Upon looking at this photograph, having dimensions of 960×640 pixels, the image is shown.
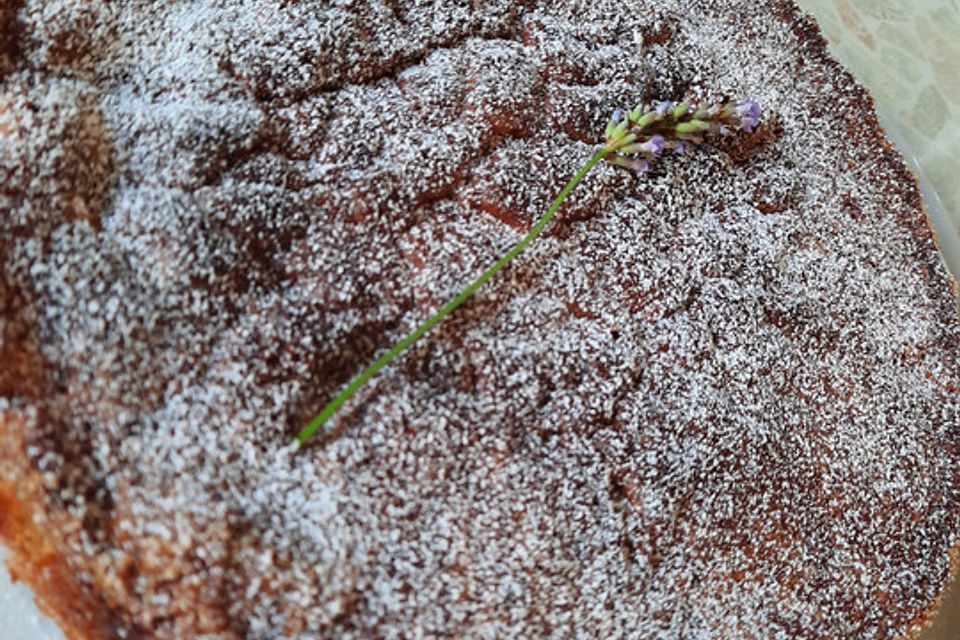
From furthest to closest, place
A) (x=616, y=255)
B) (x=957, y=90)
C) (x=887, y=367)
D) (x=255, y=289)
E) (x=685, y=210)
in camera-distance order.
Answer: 1. (x=957, y=90)
2. (x=887, y=367)
3. (x=685, y=210)
4. (x=616, y=255)
5. (x=255, y=289)

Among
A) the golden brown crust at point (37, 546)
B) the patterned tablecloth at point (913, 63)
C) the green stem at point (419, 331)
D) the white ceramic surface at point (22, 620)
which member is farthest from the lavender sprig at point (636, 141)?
the patterned tablecloth at point (913, 63)

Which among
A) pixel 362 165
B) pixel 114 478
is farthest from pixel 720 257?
pixel 114 478

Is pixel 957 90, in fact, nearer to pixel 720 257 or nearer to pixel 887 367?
pixel 887 367

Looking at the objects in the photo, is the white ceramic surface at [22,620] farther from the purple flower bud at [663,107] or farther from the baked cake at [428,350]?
the purple flower bud at [663,107]

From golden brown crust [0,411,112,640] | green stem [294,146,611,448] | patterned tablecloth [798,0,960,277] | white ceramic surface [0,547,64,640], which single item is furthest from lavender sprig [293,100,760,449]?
patterned tablecloth [798,0,960,277]

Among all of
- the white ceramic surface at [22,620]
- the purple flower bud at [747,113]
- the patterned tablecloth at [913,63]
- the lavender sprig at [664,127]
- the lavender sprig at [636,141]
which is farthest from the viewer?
the patterned tablecloth at [913,63]

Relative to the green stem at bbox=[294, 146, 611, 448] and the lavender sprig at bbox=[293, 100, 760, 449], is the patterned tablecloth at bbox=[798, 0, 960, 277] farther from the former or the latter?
the green stem at bbox=[294, 146, 611, 448]
